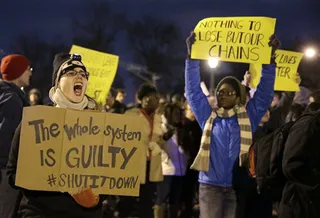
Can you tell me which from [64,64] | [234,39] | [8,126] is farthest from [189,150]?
[64,64]

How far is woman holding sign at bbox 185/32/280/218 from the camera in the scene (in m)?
5.66

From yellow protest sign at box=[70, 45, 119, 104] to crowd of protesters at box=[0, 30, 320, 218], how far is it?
3.39ft

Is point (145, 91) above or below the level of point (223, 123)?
above

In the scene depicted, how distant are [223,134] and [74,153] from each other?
222 cm

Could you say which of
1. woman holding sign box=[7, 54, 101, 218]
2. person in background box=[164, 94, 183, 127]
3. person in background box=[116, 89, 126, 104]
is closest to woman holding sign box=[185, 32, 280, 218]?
woman holding sign box=[7, 54, 101, 218]

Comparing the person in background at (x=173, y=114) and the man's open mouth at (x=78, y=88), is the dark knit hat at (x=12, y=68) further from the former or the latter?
the person in background at (x=173, y=114)

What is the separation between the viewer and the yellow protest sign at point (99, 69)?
8.59 m

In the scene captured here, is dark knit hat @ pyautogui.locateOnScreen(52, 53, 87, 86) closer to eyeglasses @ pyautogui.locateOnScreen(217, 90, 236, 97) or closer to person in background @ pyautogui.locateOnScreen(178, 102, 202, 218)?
eyeglasses @ pyautogui.locateOnScreen(217, 90, 236, 97)

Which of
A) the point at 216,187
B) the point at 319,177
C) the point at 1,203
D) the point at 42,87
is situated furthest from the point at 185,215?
the point at 42,87

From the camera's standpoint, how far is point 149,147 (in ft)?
24.6

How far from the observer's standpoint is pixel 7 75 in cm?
593

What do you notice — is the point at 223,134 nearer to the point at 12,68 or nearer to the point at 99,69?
the point at 12,68

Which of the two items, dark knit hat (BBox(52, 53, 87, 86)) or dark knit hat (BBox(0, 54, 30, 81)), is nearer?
dark knit hat (BBox(52, 53, 87, 86))

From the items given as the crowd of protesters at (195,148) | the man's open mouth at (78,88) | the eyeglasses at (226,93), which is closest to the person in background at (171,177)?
the crowd of protesters at (195,148)
